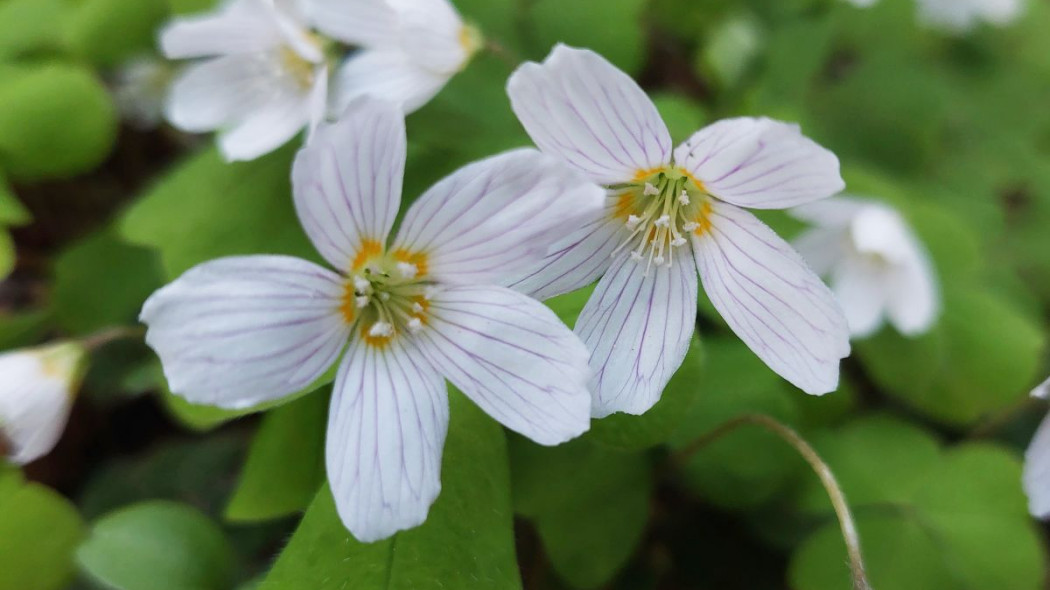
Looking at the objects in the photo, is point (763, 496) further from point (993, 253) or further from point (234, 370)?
point (993, 253)

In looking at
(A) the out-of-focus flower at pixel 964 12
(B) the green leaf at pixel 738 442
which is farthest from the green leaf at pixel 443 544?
(A) the out-of-focus flower at pixel 964 12

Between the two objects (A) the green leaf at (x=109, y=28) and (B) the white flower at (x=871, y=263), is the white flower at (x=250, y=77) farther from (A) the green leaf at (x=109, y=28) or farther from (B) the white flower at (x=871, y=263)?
(B) the white flower at (x=871, y=263)

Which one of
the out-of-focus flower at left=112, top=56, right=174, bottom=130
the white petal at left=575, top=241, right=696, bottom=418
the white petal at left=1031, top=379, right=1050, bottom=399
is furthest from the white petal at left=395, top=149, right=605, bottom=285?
the out-of-focus flower at left=112, top=56, right=174, bottom=130

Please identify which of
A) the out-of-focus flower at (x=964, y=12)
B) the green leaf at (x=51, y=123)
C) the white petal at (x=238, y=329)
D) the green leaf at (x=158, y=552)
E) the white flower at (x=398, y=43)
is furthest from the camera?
the out-of-focus flower at (x=964, y=12)

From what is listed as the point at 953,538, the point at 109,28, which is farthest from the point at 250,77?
the point at 953,538

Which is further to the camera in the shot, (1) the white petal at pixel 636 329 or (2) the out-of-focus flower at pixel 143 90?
(2) the out-of-focus flower at pixel 143 90

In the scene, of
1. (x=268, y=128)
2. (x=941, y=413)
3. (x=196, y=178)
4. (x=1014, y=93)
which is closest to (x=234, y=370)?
(x=268, y=128)
